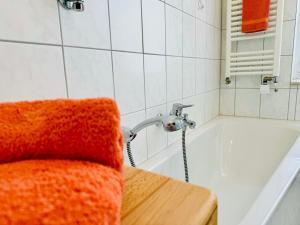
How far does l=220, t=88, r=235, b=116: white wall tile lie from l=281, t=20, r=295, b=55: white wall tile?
1.51 feet

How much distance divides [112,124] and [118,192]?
0.07m

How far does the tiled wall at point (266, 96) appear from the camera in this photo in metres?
1.53

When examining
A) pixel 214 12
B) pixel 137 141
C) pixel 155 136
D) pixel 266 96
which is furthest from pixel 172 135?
pixel 214 12

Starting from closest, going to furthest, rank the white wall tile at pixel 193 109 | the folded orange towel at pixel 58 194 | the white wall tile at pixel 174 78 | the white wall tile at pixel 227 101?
the folded orange towel at pixel 58 194, the white wall tile at pixel 174 78, the white wall tile at pixel 193 109, the white wall tile at pixel 227 101

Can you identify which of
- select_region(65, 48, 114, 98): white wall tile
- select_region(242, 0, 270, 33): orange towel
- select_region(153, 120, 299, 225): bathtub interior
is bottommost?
select_region(153, 120, 299, 225): bathtub interior

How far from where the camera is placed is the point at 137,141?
957 millimetres

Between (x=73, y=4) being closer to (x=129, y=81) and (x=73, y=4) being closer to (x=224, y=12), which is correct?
(x=129, y=81)

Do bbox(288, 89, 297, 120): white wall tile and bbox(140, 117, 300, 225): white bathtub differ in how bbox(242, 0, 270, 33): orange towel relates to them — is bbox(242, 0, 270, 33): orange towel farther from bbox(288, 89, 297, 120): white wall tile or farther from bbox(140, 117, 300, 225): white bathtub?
bbox(140, 117, 300, 225): white bathtub

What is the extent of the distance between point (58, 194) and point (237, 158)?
1.60 meters

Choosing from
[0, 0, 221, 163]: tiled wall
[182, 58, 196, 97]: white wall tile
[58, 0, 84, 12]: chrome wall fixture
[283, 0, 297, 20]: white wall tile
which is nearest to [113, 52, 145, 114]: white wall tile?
[0, 0, 221, 163]: tiled wall

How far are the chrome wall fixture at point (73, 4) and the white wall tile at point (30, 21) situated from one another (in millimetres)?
24

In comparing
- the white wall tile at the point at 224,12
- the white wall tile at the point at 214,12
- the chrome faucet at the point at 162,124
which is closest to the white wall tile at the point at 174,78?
the chrome faucet at the point at 162,124

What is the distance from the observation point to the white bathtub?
1214mm

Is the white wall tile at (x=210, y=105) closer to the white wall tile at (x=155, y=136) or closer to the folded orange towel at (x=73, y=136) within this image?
the white wall tile at (x=155, y=136)
